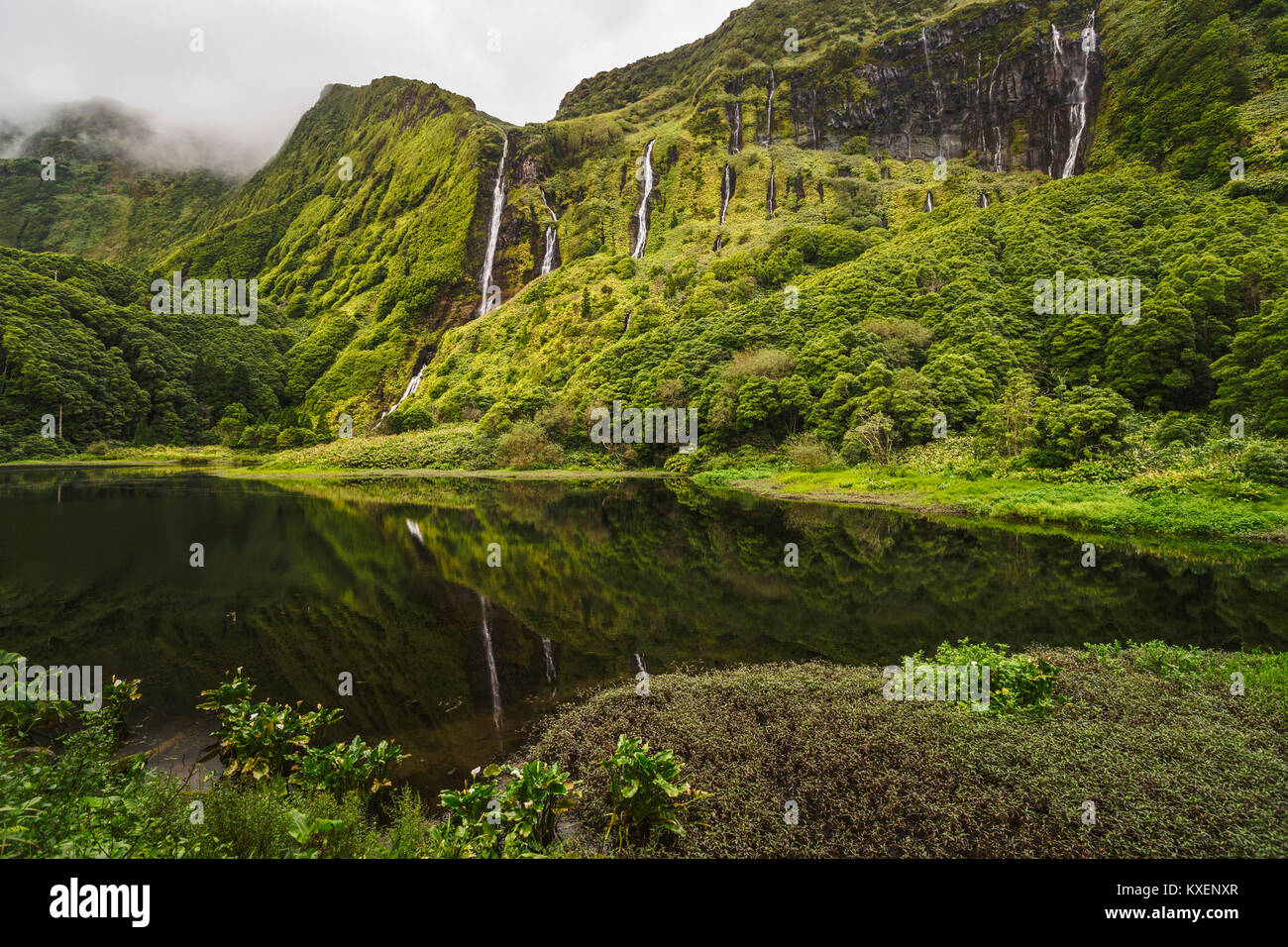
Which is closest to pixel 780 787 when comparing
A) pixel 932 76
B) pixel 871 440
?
pixel 871 440

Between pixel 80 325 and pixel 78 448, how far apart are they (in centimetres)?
2254

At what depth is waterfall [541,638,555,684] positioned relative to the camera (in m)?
9.73

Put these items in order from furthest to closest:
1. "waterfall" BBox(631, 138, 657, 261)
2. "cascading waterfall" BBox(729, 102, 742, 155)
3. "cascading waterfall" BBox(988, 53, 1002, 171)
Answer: "cascading waterfall" BBox(729, 102, 742, 155)
"waterfall" BBox(631, 138, 657, 261)
"cascading waterfall" BBox(988, 53, 1002, 171)

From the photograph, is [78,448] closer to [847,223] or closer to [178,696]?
[178,696]

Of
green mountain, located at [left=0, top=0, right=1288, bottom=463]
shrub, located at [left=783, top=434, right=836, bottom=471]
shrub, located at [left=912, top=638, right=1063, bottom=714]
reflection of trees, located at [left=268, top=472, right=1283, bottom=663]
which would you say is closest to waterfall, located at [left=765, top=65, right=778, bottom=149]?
green mountain, located at [left=0, top=0, right=1288, bottom=463]

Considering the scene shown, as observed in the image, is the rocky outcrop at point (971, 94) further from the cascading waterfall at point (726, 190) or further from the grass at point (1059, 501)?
the grass at point (1059, 501)

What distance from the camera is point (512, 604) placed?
549 inches

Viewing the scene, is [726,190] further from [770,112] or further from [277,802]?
[277,802]

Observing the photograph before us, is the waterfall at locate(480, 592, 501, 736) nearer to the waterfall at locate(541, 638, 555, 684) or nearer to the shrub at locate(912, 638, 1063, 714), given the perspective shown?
the waterfall at locate(541, 638, 555, 684)

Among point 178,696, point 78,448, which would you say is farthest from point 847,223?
point 78,448

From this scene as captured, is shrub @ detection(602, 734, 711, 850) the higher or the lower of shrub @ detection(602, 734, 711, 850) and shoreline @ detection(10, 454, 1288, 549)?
the lower

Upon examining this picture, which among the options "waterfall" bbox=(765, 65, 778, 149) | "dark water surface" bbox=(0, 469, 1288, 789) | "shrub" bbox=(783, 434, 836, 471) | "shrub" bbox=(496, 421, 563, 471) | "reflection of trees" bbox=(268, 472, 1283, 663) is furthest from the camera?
"waterfall" bbox=(765, 65, 778, 149)

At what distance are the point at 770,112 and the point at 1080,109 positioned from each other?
5799 centimetres

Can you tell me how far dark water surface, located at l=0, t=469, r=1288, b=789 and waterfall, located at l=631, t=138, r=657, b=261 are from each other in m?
92.9
